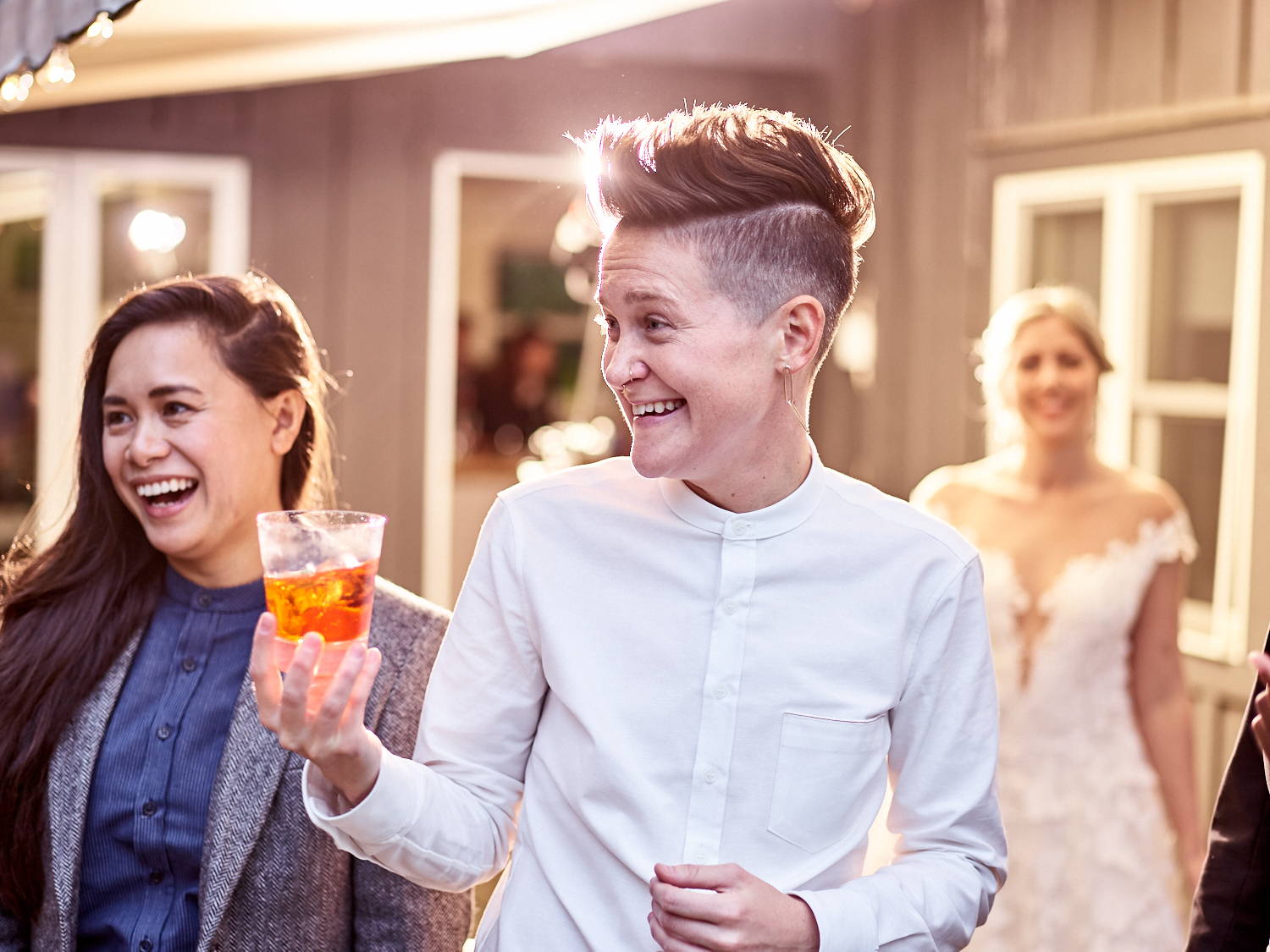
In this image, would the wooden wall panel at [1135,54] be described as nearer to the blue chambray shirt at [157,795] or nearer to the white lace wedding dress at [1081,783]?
the white lace wedding dress at [1081,783]

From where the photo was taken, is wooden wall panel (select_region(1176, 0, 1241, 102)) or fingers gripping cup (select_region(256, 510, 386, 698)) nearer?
fingers gripping cup (select_region(256, 510, 386, 698))

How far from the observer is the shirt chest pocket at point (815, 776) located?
1576 mm

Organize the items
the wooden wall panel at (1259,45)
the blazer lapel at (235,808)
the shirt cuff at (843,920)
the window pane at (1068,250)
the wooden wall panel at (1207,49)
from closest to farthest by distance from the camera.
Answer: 1. the shirt cuff at (843,920)
2. the blazer lapel at (235,808)
3. the wooden wall panel at (1259,45)
4. the wooden wall panel at (1207,49)
5. the window pane at (1068,250)

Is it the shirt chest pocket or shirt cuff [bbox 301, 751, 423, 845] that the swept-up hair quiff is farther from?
shirt cuff [bbox 301, 751, 423, 845]

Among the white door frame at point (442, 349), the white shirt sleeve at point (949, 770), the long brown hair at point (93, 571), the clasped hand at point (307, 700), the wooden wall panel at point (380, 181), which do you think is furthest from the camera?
the white door frame at point (442, 349)

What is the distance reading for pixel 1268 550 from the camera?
4.11m

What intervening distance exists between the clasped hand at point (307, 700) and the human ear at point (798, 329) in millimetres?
571

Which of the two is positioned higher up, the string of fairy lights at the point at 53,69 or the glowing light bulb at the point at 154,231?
the glowing light bulb at the point at 154,231

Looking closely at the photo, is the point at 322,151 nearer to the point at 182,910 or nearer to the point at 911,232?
the point at 911,232

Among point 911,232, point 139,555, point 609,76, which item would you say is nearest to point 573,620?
point 139,555

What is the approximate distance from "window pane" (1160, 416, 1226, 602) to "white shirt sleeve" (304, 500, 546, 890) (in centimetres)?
350

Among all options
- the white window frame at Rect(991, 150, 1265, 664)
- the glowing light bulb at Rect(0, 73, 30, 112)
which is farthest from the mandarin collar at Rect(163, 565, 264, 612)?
the white window frame at Rect(991, 150, 1265, 664)

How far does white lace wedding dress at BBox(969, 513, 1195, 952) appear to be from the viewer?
340 cm

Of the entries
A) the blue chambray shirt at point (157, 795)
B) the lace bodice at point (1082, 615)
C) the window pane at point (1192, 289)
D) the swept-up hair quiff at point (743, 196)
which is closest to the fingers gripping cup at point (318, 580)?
the swept-up hair quiff at point (743, 196)
